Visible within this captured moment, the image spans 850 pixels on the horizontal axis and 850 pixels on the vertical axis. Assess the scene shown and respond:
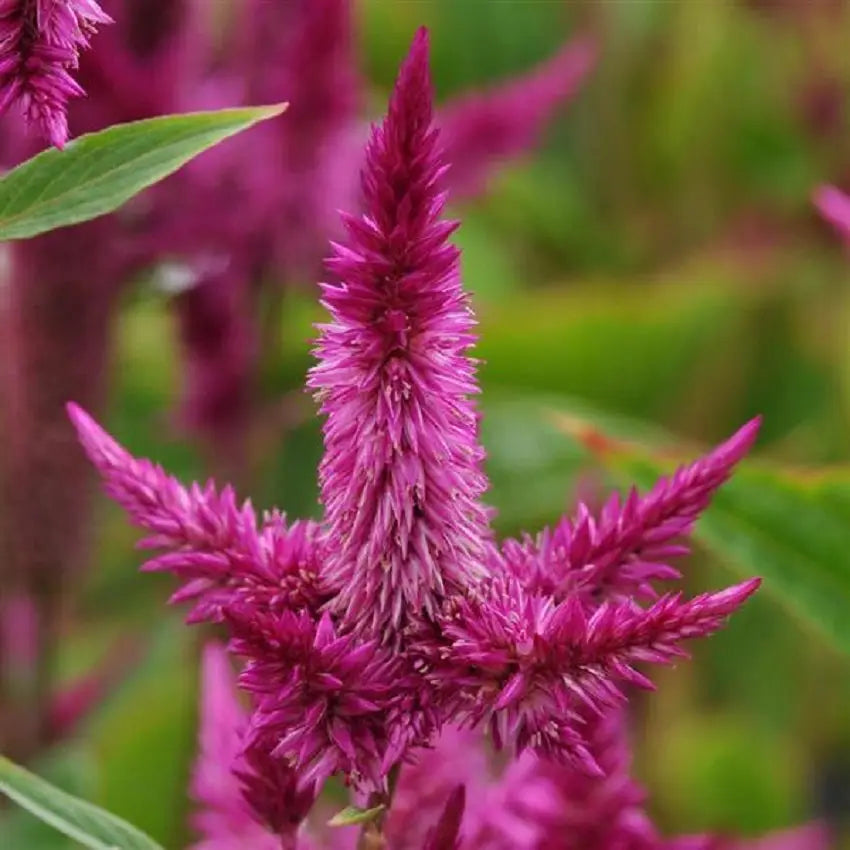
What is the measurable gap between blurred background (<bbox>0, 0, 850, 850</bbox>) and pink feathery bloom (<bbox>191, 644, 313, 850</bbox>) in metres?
0.14

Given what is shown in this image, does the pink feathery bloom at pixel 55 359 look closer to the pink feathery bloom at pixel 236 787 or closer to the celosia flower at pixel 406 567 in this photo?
the pink feathery bloom at pixel 236 787

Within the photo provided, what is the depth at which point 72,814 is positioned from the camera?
0.37m

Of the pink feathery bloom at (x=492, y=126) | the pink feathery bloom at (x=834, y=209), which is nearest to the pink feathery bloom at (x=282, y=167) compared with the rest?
the pink feathery bloom at (x=492, y=126)

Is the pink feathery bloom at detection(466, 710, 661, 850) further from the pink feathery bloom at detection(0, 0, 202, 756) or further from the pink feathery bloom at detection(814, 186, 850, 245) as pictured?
the pink feathery bloom at detection(0, 0, 202, 756)

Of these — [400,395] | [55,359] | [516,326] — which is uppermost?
[400,395]

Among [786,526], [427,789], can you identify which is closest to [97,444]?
[427,789]

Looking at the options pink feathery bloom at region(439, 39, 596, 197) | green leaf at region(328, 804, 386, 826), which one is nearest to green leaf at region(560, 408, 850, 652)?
green leaf at region(328, 804, 386, 826)

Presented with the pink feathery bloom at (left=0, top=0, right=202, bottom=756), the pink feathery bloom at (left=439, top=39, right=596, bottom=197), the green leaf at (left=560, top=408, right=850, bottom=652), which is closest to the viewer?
the green leaf at (left=560, top=408, right=850, bottom=652)

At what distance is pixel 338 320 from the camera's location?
0.31 m

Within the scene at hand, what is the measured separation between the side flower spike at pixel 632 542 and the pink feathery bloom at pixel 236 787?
74 millimetres

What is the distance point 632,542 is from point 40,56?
0.16m

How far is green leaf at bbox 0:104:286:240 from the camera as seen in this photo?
356 mm

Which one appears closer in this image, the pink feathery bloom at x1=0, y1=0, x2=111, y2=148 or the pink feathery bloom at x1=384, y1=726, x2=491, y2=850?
the pink feathery bloom at x1=0, y1=0, x2=111, y2=148

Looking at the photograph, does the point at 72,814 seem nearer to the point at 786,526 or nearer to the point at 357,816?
the point at 357,816
